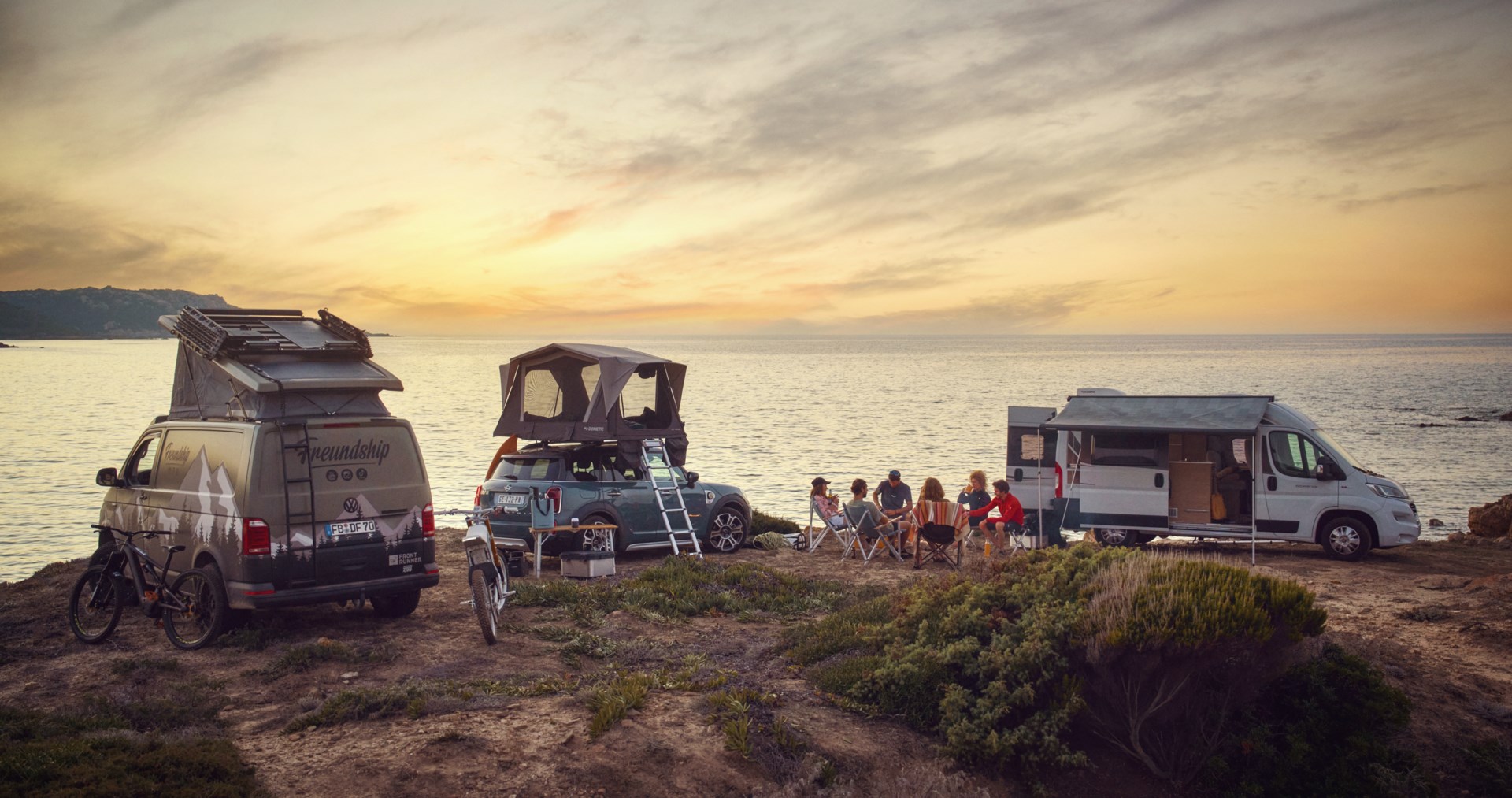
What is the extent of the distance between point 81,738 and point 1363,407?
7119 cm

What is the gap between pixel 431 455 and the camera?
122ft

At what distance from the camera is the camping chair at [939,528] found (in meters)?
15.2

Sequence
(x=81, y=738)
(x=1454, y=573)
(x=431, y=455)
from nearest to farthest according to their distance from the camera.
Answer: (x=81, y=738), (x=1454, y=573), (x=431, y=455)

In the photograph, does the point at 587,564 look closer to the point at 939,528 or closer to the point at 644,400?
the point at 644,400

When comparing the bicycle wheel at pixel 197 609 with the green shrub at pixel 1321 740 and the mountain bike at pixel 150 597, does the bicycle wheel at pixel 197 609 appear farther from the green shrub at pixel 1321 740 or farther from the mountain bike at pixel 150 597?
the green shrub at pixel 1321 740

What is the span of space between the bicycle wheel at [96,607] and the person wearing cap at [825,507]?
34.5ft

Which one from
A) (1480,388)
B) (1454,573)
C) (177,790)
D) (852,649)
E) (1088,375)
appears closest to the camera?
(177,790)

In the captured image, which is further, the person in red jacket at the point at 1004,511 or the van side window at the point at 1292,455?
the van side window at the point at 1292,455

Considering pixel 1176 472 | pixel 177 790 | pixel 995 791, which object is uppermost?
pixel 1176 472

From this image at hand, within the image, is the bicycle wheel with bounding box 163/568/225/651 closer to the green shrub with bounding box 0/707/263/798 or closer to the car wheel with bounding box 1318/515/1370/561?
the green shrub with bounding box 0/707/263/798

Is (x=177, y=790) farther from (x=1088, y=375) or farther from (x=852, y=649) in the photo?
(x=1088, y=375)

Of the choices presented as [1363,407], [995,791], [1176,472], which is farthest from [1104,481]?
[1363,407]

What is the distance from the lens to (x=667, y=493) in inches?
610

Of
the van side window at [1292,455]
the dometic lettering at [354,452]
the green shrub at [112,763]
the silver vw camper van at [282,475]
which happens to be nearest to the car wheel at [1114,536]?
the van side window at [1292,455]
